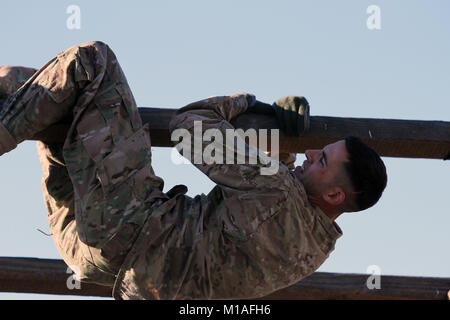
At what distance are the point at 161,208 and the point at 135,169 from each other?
0.73 ft

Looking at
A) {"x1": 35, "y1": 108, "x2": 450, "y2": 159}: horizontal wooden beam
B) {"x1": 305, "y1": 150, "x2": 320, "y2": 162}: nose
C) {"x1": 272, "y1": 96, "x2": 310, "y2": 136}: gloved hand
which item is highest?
{"x1": 272, "y1": 96, "x2": 310, "y2": 136}: gloved hand

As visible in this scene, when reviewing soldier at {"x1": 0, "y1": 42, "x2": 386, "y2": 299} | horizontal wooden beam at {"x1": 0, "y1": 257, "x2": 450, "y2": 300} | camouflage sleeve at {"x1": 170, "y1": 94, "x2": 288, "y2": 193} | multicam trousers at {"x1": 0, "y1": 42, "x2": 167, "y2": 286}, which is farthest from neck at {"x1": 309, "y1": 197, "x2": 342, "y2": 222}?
horizontal wooden beam at {"x1": 0, "y1": 257, "x2": 450, "y2": 300}

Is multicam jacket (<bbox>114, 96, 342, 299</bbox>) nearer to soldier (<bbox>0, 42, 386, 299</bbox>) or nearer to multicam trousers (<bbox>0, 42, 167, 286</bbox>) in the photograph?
soldier (<bbox>0, 42, 386, 299</bbox>)

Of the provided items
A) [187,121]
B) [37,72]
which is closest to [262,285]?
[187,121]

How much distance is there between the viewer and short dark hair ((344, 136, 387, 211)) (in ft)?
15.1

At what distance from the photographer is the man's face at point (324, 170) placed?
465 cm

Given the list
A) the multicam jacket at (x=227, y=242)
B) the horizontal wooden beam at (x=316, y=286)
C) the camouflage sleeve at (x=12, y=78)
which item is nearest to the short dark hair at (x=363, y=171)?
the multicam jacket at (x=227, y=242)


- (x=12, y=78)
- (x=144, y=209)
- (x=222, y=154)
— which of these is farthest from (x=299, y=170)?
(x=12, y=78)

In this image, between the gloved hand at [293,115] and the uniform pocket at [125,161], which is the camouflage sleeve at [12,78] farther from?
the gloved hand at [293,115]

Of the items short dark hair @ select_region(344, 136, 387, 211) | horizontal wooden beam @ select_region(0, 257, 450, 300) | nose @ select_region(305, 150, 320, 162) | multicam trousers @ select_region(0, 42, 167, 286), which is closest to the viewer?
multicam trousers @ select_region(0, 42, 167, 286)

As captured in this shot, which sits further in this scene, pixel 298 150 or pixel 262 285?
pixel 298 150

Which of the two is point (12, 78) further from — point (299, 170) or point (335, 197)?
point (335, 197)

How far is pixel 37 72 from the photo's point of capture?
462 cm

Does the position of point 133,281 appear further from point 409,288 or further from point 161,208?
point 409,288
